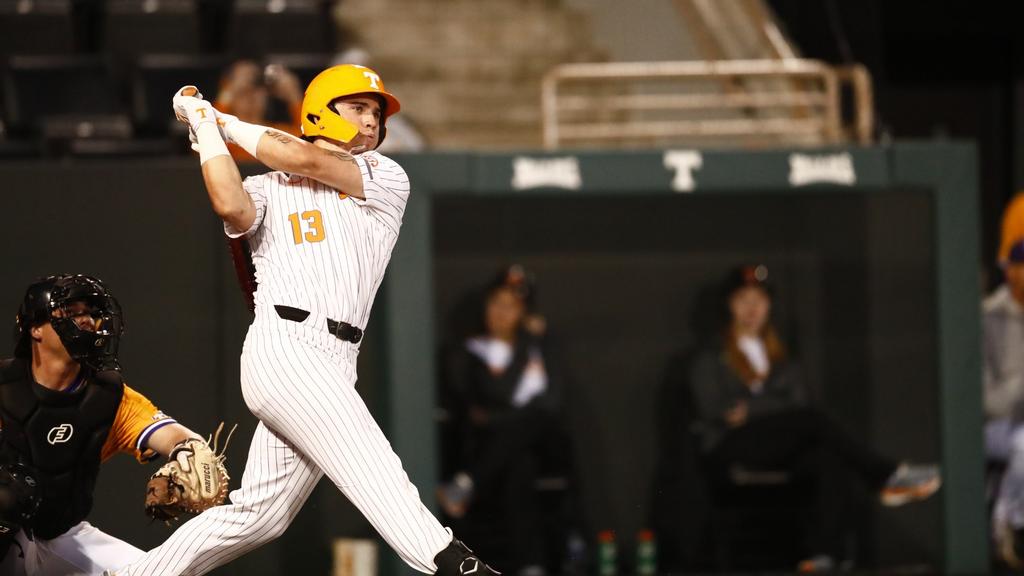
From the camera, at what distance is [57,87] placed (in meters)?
8.48

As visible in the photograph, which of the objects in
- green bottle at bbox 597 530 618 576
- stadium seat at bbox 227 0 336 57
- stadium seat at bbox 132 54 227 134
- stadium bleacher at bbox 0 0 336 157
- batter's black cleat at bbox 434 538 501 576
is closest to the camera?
batter's black cleat at bbox 434 538 501 576

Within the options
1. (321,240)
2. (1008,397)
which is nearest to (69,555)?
(321,240)

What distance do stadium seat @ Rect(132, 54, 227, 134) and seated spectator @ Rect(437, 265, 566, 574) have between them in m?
2.16

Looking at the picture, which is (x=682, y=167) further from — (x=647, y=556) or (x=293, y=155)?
(x=293, y=155)

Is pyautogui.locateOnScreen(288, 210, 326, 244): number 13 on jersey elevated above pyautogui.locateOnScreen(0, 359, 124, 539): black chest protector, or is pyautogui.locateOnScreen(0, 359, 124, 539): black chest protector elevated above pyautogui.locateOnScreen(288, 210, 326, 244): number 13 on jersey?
pyautogui.locateOnScreen(288, 210, 326, 244): number 13 on jersey

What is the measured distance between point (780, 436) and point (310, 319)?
13.0 ft

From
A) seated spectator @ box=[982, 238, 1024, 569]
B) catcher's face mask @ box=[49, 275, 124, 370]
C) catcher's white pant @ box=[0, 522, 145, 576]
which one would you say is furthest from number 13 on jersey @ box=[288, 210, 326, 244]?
seated spectator @ box=[982, 238, 1024, 569]

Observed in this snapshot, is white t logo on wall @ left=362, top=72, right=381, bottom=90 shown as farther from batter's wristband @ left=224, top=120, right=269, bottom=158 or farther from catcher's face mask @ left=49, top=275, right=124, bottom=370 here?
catcher's face mask @ left=49, top=275, right=124, bottom=370

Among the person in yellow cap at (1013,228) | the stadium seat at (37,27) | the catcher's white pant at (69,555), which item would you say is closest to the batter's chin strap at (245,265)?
the catcher's white pant at (69,555)

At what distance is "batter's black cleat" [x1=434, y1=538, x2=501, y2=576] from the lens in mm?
4035

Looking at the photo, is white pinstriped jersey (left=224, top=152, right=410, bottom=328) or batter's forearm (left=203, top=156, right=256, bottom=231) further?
white pinstriped jersey (left=224, top=152, right=410, bottom=328)

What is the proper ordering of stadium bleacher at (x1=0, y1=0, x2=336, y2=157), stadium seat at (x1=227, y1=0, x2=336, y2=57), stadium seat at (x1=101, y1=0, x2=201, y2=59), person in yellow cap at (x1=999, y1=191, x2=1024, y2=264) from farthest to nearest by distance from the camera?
1. stadium seat at (x1=101, y1=0, x2=201, y2=59)
2. stadium seat at (x1=227, y1=0, x2=336, y2=57)
3. stadium bleacher at (x1=0, y1=0, x2=336, y2=157)
4. person in yellow cap at (x1=999, y1=191, x2=1024, y2=264)

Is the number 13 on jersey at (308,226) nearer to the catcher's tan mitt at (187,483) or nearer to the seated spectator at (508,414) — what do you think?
the catcher's tan mitt at (187,483)

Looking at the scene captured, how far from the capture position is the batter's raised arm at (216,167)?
409cm
